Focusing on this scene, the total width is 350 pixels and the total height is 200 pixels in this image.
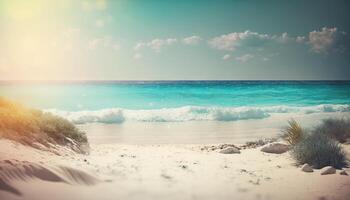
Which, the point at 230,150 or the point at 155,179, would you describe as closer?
the point at 155,179

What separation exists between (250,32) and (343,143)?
19.6 feet

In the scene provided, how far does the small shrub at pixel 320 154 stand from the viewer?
15.2 ft

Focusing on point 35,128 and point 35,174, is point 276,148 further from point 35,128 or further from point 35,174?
point 35,174

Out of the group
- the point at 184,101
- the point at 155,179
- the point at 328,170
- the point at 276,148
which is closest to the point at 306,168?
the point at 328,170

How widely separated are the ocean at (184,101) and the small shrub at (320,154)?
4708 millimetres

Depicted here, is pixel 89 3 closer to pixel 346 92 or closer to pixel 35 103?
pixel 35 103

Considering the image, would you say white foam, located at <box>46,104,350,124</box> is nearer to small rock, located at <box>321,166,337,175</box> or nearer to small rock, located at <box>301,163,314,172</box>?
small rock, located at <box>301,163,314,172</box>

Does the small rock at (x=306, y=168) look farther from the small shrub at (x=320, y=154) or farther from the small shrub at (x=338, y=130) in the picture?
the small shrub at (x=338, y=130)

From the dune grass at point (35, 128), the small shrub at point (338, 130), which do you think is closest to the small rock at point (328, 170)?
the small shrub at point (338, 130)

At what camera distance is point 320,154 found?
4.67m

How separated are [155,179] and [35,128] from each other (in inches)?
58.6

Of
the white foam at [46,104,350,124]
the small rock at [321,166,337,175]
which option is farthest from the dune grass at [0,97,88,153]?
the white foam at [46,104,350,124]

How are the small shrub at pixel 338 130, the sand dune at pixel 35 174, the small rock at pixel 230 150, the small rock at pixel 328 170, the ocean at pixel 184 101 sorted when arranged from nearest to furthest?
the sand dune at pixel 35 174
the small rock at pixel 328 170
the small rock at pixel 230 150
the small shrub at pixel 338 130
the ocean at pixel 184 101

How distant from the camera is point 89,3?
11289mm
